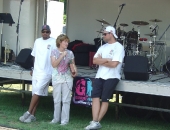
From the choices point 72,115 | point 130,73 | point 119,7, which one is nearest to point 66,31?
point 119,7

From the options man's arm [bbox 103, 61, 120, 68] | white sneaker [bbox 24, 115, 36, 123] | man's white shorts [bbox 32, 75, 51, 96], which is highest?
man's arm [bbox 103, 61, 120, 68]

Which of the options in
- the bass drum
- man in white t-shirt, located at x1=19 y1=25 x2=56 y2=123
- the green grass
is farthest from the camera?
the bass drum

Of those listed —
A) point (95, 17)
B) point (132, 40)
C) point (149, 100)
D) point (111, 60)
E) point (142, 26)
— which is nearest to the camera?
point (111, 60)

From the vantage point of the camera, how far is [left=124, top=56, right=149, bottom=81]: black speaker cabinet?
7.42m

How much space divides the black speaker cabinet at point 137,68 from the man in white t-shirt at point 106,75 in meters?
0.28

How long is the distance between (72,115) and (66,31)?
342 centimetres

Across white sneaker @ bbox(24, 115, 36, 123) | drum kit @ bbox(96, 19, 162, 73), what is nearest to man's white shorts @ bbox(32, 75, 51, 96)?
white sneaker @ bbox(24, 115, 36, 123)

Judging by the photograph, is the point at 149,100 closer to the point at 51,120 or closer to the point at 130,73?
the point at 130,73

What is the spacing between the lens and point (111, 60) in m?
7.14

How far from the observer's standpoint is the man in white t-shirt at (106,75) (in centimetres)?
713

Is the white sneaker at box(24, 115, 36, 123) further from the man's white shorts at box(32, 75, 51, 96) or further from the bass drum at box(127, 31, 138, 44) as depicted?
the bass drum at box(127, 31, 138, 44)

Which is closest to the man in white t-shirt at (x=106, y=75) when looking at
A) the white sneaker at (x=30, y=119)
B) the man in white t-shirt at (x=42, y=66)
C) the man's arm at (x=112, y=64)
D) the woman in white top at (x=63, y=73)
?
the man's arm at (x=112, y=64)

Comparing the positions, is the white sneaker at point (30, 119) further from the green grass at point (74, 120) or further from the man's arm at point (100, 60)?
the man's arm at point (100, 60)

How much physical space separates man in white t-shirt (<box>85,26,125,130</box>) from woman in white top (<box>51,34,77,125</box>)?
440 millimetres
